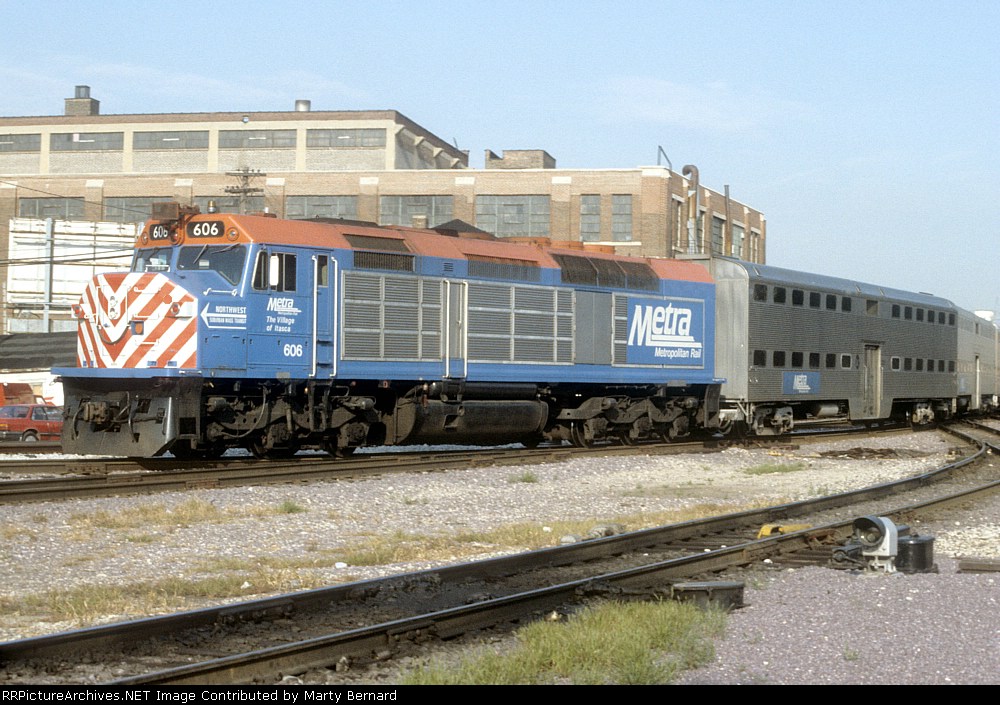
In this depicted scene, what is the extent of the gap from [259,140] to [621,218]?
30.3 metres

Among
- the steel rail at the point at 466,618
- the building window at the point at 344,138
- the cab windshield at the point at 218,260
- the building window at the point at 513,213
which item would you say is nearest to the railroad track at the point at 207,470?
the cab windshield at the point at 218,260

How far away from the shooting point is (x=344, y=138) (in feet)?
266

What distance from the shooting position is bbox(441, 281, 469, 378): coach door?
19938 millimetres

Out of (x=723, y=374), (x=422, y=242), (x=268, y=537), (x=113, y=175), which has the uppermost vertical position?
(x=113, y=175)

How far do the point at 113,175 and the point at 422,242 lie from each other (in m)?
55.8

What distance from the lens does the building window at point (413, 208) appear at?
67.4 metres

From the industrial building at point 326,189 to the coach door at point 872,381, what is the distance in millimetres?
33572

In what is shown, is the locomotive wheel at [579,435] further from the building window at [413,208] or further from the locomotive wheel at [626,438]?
the building window at [413,208]

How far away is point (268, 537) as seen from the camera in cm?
1174

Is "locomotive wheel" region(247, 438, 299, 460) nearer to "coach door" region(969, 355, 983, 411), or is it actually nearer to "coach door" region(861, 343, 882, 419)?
"coach door" region(861, 343, 882, 419)

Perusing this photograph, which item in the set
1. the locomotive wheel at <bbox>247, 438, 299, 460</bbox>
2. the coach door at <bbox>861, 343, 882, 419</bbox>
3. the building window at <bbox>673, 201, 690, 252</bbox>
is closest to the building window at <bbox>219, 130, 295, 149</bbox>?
the building window at <bbox>673, 201, 690, 252</bbox>

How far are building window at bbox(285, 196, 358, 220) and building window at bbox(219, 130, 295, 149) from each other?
14.6 metres

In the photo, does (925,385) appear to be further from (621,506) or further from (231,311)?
(231,311)
